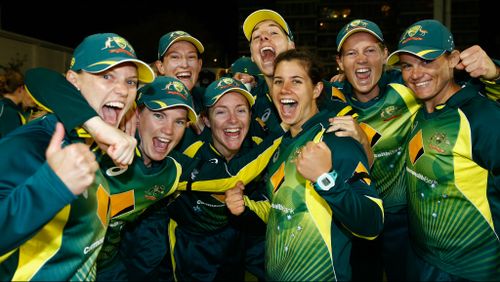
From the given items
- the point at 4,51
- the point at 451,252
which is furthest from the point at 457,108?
the point at 4,51

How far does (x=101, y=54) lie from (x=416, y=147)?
7.16 ft

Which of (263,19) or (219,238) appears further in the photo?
(263,19)

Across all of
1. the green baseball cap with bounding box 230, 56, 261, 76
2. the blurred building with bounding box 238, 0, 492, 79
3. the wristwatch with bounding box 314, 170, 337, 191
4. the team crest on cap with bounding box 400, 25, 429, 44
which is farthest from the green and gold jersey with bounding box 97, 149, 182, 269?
the blurred building with bounding box 238, 0, 492, 79

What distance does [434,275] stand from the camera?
9.98ft

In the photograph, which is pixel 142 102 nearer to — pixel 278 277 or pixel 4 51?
pixel 278 277

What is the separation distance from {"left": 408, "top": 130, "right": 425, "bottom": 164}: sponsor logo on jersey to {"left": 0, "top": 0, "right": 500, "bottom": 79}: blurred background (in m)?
3.28

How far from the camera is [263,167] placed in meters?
3.64

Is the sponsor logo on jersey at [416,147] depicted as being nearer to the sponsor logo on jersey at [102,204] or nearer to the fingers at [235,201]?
the fingers at [235,201]

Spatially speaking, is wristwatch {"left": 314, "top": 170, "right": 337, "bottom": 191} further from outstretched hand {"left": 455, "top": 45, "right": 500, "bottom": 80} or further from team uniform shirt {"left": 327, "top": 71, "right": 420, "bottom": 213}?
team uniform shirt {"left": 327, "top": 71, "right": 420, "bottom": 213}

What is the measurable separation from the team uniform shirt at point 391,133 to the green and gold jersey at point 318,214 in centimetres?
104

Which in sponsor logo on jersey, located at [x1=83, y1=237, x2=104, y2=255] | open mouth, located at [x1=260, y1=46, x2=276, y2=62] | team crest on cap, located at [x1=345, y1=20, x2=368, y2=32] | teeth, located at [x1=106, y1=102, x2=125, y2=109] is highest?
team crest on cap, located at [x1=345, y1=20, x2=368, y2=32]

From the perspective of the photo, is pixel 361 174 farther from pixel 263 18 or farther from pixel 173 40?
pixel 173 40

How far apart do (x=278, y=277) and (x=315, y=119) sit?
1006 millimetres

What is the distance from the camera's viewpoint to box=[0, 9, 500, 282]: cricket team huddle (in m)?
→ 1.98
